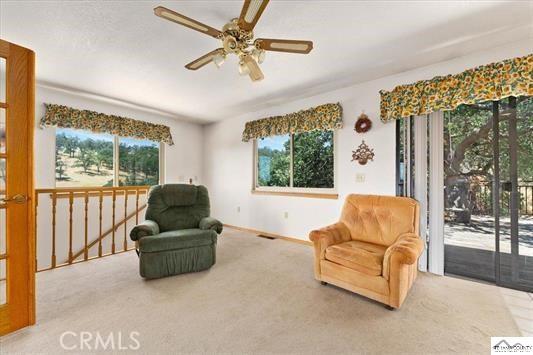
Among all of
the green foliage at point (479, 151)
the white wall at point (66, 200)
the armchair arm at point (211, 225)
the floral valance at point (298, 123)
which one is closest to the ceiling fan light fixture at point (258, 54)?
the floral valance at point (298, 123)

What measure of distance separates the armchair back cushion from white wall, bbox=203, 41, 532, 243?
54 centimetres

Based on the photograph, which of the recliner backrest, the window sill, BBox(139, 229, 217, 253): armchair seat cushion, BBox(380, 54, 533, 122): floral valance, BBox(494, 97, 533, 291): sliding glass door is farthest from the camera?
the window sill

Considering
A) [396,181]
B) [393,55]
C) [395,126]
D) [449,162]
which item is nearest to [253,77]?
[393,55]

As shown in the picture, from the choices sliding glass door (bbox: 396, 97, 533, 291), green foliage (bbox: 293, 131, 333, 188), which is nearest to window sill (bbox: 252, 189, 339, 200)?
green foliage (bbox: 293, 131, 333, 188)

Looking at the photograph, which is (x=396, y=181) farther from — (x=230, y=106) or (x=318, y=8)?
(x=230, y=106)

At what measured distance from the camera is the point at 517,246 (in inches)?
91.7

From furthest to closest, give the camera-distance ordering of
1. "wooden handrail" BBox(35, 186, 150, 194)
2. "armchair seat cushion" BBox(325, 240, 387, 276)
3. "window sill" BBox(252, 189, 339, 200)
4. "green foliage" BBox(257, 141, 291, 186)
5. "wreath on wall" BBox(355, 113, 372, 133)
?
"green foliage" BBox(257, 141, 291, 186), "window sill" BBox(252, 189, 339, 200), "wreath on wall" BBox(355, 113, 372, 133), "wooden handrail" BBox(35, 186, 150, 194), "armchair seat cushion" BBox(325, 240, 387, 276)

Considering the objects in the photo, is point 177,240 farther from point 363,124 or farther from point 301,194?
point 363,124

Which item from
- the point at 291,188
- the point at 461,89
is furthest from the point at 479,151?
the point at 291,188

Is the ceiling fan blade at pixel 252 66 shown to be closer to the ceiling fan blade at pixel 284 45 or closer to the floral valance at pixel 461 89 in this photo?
the ceiling fan blade at pixel 284 45

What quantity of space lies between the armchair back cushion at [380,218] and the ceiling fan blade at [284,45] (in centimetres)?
179

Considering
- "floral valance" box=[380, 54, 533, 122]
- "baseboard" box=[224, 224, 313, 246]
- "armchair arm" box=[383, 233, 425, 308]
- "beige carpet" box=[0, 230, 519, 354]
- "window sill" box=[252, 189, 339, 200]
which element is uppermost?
"floral valance" box=[380, 54, 533, 122]

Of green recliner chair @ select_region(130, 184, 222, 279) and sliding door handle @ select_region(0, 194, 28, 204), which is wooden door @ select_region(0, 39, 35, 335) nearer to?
sliding door handle @ select_region(0, 194, 28, 204)

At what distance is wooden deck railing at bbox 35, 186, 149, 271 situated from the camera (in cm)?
321
